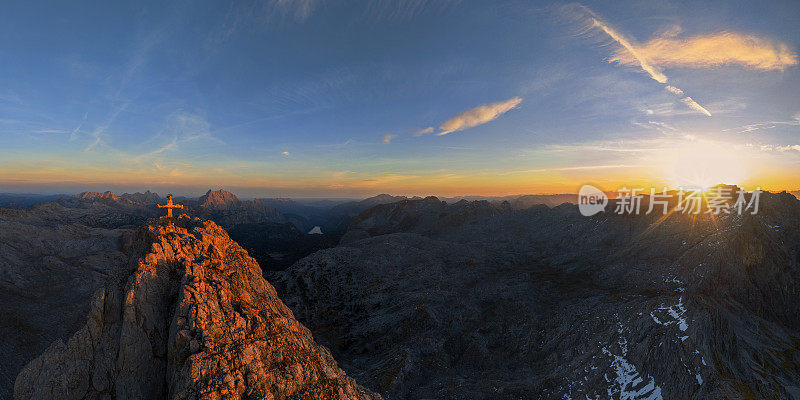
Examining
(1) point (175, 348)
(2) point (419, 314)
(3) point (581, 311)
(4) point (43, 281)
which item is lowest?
(2) point (419, 314)

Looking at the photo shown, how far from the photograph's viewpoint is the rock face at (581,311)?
1576 inches

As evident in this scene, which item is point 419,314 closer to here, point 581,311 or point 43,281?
point 581,311

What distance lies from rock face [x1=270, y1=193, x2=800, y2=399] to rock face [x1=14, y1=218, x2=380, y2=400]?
93.4 ft

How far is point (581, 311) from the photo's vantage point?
5516cm

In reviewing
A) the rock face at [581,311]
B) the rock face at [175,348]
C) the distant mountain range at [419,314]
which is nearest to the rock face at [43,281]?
the distant mountain range at [419,314]

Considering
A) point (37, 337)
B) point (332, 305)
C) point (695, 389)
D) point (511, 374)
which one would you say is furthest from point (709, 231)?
point (37, 337)

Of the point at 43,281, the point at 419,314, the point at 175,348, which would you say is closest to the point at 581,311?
the point at 419,314

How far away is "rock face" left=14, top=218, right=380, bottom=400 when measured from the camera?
18016 millimetres

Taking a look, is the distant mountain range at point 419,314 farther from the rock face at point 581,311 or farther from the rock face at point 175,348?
the rock face at point 581,311

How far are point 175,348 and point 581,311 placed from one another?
6179 cm

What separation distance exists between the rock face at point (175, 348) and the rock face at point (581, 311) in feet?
93.4

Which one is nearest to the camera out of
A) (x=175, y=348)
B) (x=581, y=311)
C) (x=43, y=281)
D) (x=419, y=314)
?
(x=175, y=348)

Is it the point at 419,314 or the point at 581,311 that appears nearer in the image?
the point at 581,311

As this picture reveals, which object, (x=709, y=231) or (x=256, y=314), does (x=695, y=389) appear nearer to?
(x=256, y=314)
